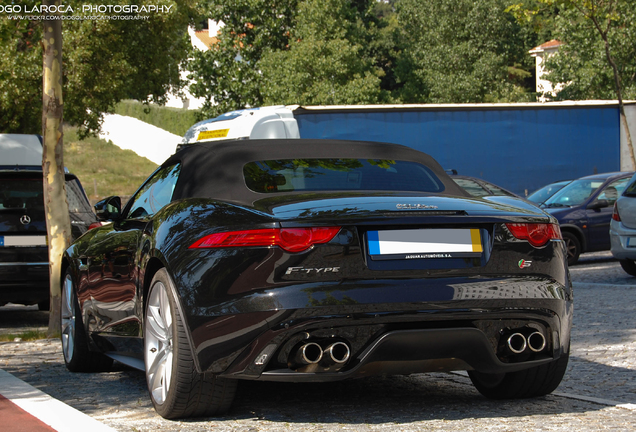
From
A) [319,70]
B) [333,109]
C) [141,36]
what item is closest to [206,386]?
[333,109]

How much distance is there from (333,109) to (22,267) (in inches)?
406

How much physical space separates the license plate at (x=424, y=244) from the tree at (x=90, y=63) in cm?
1881

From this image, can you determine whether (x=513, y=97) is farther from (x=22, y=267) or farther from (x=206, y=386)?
(x=206, y=386)

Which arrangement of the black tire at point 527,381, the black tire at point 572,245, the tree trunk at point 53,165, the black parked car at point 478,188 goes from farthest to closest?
the black parked car at point 478,188, the black tire at point 572,245, the tree trunk at point 53,165, the black tire at point 527,381

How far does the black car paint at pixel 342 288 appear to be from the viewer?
3.96m

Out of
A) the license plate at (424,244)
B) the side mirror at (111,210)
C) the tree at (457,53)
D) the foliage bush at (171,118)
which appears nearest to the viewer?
the license plate at (424,244)

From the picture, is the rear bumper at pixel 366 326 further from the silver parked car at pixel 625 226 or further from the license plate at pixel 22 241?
the silver parked car at pixel 625 226

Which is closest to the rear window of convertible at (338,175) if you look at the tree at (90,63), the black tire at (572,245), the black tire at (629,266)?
the black tire at (629,266)

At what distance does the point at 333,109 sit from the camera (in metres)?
18.7

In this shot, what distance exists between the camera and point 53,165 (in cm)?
859

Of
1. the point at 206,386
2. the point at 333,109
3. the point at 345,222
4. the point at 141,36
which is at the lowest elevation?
the point at 206,386

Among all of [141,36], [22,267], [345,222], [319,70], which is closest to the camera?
[345,222]

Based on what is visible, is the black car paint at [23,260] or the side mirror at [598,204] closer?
the black car paint at [23,260]

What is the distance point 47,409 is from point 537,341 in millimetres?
2617
